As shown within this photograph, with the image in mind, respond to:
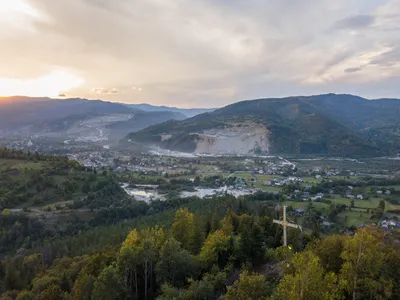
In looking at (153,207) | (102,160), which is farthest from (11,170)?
(102,160)

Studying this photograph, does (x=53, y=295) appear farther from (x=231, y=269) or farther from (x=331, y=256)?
(x=331, y=256)

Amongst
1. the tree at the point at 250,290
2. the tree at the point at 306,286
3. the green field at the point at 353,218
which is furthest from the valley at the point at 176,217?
the tree at the point at 306,286

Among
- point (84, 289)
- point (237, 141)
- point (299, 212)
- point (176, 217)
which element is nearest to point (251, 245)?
point (176, 217)

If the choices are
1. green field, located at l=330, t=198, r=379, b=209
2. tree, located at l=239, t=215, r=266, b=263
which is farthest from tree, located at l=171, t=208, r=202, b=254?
green field, located at l=330, t=198, r=379, b=209

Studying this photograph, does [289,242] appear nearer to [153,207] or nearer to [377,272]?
[377,272]

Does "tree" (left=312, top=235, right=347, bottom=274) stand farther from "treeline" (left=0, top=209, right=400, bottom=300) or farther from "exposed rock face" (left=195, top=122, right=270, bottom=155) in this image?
"exposed rock face" (left=195, top=122, right=270, bottom=155)

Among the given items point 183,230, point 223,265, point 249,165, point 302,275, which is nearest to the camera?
point 302,275
